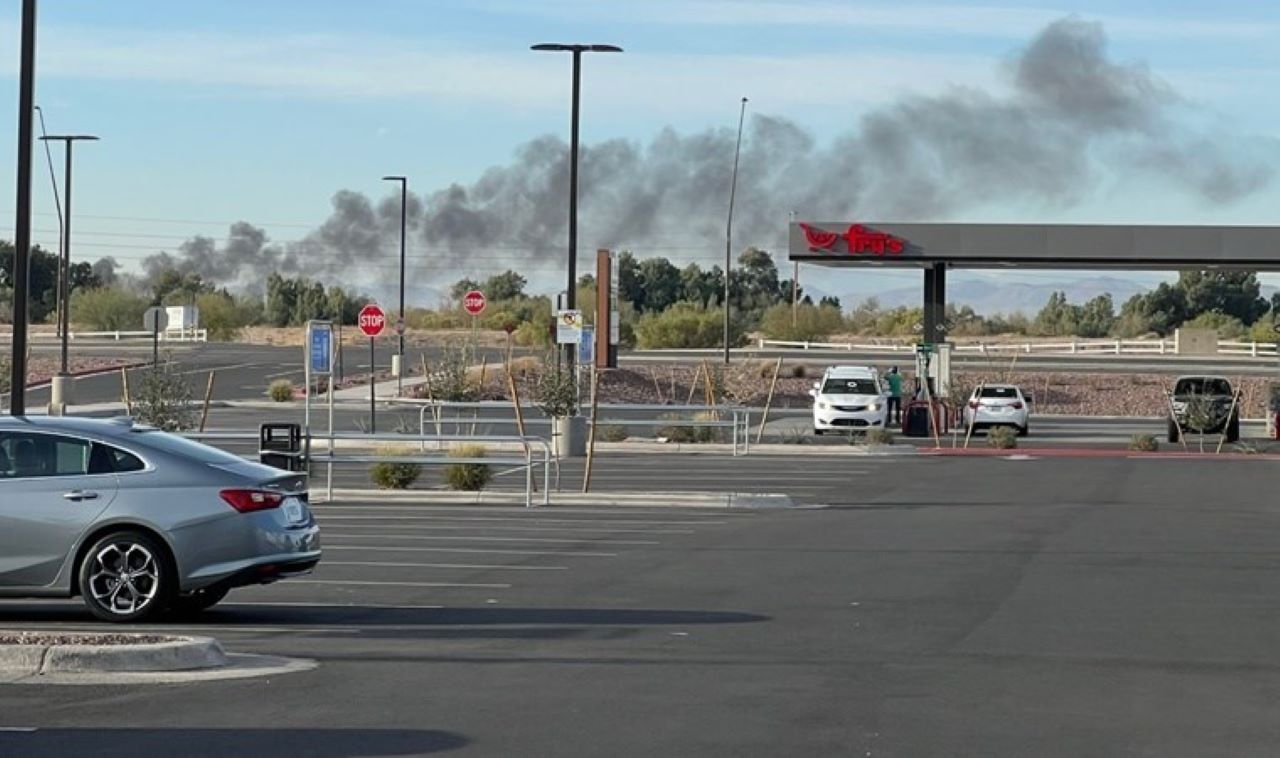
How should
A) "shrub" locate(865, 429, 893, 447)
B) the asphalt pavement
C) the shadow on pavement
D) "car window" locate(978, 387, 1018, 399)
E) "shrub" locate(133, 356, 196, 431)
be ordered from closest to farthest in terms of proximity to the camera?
1. the shadow on pavement
2. the asphalt pavement
3. "shrub" locate(133, 356, 196, 431)
4. "shrub" locate(865, 429, 893, 447)
5. "car window" locate(978, 387, 1018, 399)

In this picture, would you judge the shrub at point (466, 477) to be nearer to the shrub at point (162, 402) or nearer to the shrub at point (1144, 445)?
the shrub at point (162, 402)

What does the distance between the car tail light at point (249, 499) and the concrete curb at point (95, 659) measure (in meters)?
2.58

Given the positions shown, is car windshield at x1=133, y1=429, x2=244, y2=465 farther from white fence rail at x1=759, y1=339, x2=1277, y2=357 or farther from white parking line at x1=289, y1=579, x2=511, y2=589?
white fence rail at x1=759, y1=339, x2=1277, y2=357

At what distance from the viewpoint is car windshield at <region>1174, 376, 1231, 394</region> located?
48875 mm

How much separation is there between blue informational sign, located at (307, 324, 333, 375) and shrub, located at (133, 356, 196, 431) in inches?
95.3

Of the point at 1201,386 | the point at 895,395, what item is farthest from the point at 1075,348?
the point at 1201,386

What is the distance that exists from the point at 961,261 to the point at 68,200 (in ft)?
85.3

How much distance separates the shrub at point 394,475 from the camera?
3009cm

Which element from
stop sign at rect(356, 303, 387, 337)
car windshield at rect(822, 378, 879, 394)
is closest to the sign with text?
stop sign at rect(356, 303, 387, 337)

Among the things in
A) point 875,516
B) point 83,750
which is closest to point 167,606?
point 83,750

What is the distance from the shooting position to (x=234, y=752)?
9.72 metres

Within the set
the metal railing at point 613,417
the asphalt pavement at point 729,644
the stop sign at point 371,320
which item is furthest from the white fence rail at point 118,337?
the asphalt pavement at point 729,644

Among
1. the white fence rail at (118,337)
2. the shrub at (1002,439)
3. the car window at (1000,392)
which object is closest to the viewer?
the shrub at (1002,439)

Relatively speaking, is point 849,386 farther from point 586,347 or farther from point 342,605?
point 342,605
